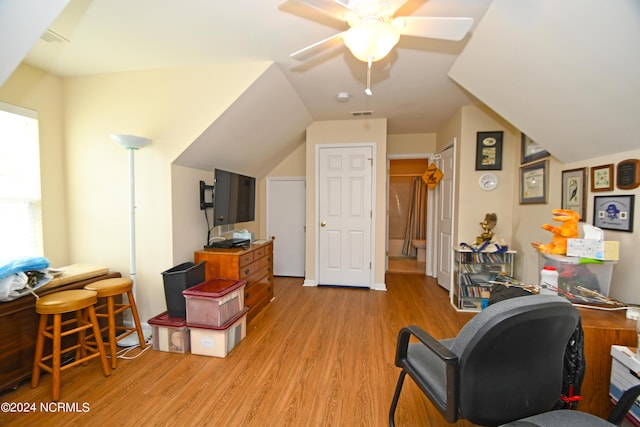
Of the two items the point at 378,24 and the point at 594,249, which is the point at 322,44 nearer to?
the point at 378,24

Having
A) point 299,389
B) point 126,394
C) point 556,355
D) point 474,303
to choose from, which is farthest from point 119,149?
point 474,303

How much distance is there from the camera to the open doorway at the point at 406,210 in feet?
18.8

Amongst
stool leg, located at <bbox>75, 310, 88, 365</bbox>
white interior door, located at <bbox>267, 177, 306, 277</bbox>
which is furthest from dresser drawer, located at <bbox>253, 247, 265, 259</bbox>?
stool leg, located at <bbox>75, 310, 88, 365</bbox>

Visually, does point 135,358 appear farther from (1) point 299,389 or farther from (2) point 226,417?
(1) point 299,389

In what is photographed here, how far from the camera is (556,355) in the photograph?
3.26 feet

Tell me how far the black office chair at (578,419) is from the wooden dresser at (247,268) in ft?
7.12

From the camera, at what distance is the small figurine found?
2881 mm

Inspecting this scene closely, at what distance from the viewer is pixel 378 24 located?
1.28 metres

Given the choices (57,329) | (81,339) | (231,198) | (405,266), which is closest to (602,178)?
(231,198)

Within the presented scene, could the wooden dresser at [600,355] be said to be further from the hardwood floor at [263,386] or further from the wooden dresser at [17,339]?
the wooden dresser at [17,339]

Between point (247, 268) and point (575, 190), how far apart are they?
2.99 m

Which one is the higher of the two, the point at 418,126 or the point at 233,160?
the point at 418,126

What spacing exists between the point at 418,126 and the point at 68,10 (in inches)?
157

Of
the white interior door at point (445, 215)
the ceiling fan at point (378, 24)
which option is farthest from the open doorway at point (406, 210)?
the ceiling fan at point (378, 24)
